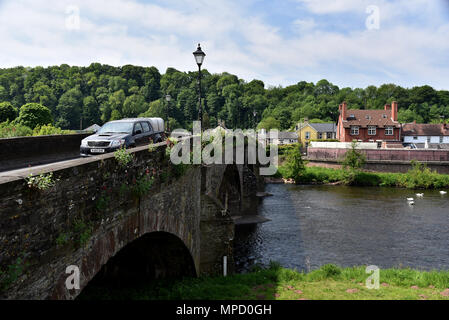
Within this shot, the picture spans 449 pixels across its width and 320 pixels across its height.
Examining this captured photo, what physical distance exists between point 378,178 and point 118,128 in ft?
164

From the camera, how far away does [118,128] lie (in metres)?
16.3

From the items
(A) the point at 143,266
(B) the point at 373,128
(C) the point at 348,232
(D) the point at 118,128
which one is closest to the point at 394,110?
(B) the point at 373,128

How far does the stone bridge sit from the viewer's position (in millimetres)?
5082

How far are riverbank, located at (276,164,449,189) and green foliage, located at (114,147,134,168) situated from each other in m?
52.6

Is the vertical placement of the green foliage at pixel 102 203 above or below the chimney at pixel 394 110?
below

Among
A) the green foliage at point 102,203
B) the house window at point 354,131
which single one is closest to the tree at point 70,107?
the green foliage at point 102,203

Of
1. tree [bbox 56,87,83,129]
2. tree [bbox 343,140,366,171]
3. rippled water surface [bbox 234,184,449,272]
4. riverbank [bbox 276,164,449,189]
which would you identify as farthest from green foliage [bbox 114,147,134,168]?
tree [bbox 343,140,366,171]

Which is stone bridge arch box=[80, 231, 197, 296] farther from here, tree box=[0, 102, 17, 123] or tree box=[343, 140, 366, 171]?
tree box=[343, 140, 366, 171]

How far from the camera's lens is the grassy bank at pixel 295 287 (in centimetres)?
1366

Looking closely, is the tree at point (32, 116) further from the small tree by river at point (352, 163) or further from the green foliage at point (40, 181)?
the small tree by river at point (352, 163)

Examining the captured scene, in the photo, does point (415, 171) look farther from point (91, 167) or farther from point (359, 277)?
point (91, 167)

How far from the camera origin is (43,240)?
5605 millimetres

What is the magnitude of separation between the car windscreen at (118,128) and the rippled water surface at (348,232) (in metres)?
10.6
